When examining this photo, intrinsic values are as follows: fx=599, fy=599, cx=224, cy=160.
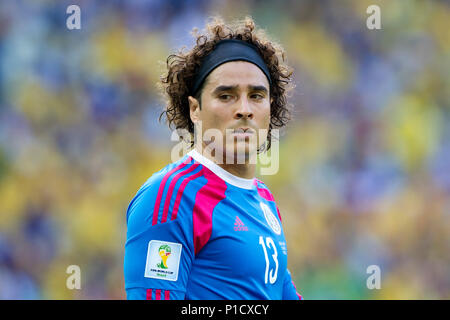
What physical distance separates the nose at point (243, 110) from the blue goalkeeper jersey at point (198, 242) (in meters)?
0.21

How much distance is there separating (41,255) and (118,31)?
2680mm

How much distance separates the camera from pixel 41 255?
6219 millimetres

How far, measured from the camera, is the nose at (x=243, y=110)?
86.4 inches

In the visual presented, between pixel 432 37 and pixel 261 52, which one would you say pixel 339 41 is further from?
pixel 261 52

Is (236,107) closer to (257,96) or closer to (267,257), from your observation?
(257,96)

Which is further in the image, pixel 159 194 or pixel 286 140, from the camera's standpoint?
pixel 286 140

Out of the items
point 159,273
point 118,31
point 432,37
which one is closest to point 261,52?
point 159,273

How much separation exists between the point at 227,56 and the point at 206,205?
1.96ft

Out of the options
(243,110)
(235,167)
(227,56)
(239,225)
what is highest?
(227,56)

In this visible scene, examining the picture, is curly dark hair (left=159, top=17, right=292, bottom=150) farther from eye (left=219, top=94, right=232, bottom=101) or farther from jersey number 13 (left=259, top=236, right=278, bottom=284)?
jersey number 13 (left=259, top=236, right=278, bottom=284)

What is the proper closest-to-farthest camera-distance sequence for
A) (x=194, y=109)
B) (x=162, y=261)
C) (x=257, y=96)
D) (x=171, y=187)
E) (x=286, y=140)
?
(x=162, y=261) → (x=171, y=187) → (x=257, y=96) → (x=194, y=109) → (x=286, y=140)

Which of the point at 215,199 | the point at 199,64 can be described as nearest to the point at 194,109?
the point at 199,64

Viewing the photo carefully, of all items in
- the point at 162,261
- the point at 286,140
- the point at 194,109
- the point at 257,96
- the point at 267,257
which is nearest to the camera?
the point at 162,261

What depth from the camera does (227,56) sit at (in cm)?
229
